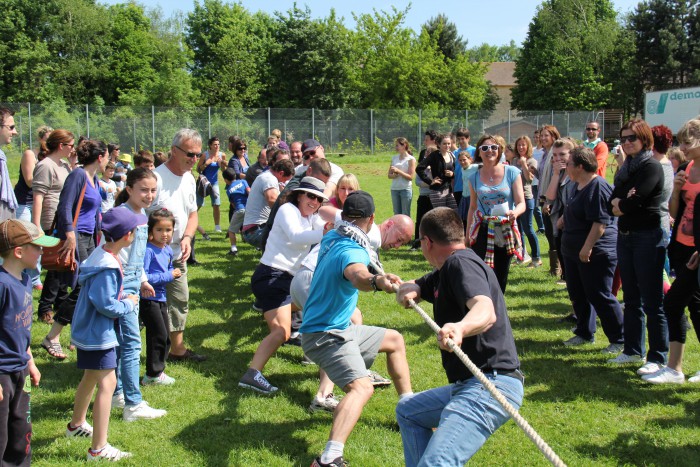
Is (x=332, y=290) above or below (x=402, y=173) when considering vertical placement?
below

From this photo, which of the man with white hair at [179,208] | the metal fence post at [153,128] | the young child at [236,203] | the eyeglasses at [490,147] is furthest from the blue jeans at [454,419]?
the metal fence post at [153,128]

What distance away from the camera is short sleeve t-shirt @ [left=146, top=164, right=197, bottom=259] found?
5.99 metres

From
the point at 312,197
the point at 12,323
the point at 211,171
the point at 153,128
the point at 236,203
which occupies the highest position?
the point at 153,128

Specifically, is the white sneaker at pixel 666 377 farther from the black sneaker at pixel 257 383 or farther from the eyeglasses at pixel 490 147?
the black sneaker at pixel 257 383

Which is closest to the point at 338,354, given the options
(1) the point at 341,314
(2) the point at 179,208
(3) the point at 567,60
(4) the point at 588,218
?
(1) the point at 341,314

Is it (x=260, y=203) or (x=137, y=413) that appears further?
(x=260, y=203)

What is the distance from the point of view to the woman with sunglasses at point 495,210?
6.56m

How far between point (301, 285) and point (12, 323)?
2333mm

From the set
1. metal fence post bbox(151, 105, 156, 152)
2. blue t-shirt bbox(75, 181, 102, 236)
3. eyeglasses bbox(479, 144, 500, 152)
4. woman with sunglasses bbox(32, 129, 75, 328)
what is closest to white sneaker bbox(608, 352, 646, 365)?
eyeglasses bbox(479, 144, 500, 152)

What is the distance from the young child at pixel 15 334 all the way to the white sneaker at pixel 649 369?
487 centimetres

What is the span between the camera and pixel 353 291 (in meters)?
4.24

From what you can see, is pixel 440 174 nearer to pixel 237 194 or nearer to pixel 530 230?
pixel 530 230

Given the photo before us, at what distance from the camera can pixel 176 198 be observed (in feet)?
20.0

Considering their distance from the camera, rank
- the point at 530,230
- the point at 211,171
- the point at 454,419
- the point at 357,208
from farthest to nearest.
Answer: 1. the point at 211,171
2. the point at 530,230
3. the point at 357,208
4. the point at 454,419
